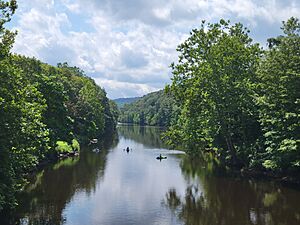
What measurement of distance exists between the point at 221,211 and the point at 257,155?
1594 centimetres

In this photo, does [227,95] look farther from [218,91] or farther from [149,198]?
[149,198]

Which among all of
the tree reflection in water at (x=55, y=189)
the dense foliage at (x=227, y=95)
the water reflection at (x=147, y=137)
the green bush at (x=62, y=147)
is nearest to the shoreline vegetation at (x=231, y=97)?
the dense foliage at (x=227, y=95)

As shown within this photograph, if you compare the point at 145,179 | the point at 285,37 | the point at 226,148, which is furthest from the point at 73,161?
the point at 285,37

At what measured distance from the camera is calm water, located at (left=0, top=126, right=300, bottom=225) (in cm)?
2695

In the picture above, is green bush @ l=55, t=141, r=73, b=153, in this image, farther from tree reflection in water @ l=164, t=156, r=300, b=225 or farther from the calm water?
tree reflection in water @ l=164, t=156, r=300, b=225

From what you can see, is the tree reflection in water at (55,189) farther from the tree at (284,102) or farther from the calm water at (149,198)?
the tree at (284,102)

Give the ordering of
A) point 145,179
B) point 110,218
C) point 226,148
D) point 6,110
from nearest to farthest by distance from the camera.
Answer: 1. point 6,110
2. point 110,218
3. point 145,179
4. point 226,148

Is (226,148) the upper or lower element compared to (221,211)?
upper

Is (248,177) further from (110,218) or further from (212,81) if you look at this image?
(110,218)

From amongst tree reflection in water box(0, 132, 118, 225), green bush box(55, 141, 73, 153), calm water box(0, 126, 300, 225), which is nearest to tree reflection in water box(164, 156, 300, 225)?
calm water box(0, 126, 300, 225)

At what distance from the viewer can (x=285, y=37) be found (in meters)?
39.3

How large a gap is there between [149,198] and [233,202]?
7.21 metres

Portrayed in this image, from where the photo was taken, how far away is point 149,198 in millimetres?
33531

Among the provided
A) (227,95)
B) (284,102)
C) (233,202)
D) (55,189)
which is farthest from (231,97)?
(55,189)
